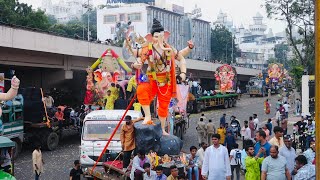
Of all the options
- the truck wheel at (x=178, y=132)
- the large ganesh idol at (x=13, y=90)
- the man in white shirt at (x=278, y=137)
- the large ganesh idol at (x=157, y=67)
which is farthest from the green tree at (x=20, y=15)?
the man in white shirt at (x=278, y=137)

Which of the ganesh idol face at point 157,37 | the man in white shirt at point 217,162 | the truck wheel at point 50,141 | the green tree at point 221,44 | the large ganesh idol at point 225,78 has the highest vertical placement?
the green tree at point 221,44

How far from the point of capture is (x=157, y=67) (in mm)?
10430

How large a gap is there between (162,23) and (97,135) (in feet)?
215

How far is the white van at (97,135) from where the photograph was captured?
42.0 feet

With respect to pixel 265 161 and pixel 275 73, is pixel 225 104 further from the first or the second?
pixel 265 161

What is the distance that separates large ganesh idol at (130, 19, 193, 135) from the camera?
10.4 metres

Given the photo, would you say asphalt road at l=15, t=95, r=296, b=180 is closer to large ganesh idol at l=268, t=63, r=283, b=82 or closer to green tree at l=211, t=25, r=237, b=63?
large ganesh idol at l=268, t=63, r=283, b=82

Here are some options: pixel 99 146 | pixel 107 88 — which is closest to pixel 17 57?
pixel 107 88

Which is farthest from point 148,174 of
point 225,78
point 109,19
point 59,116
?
point 109,19

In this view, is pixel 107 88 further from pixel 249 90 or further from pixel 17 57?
pixel 249 90

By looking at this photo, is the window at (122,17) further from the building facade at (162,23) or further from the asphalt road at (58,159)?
the asphalt road at (58,159)

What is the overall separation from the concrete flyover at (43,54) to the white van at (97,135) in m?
9.52

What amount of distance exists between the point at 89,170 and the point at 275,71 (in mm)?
49455

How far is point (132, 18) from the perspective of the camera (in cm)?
7819
